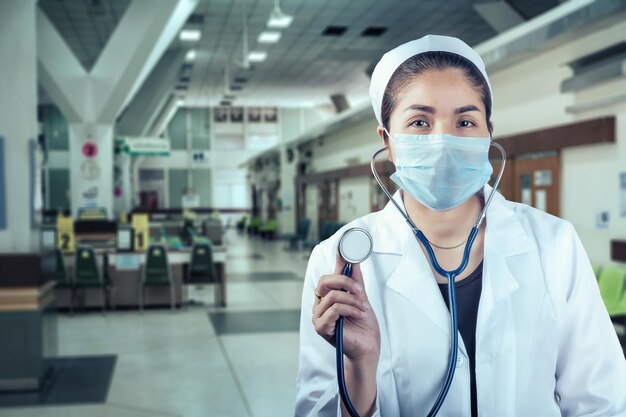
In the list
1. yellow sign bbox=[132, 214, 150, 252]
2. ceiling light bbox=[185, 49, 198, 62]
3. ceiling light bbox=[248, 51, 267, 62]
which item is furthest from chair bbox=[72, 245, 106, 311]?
ceiling light bbox=[248, 51, 267, 62]

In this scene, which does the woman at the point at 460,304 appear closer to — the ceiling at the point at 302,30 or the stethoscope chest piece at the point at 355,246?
the stethoscope chest piece at the point at 355,246

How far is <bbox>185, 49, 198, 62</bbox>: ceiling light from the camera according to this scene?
16.2m

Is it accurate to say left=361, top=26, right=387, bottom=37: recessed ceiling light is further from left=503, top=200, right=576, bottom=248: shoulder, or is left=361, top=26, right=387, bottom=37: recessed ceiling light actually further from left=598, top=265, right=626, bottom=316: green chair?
left=503, top=200, right=576, bottom=248: shoulder

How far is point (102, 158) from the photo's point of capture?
1228cm

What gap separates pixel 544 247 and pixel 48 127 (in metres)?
31.2

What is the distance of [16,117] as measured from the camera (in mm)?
5504

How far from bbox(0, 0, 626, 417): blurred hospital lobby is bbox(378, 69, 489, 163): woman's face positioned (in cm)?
371

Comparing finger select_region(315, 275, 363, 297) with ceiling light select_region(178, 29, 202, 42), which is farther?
ceiling light select_region(178, 29, 202, 42)

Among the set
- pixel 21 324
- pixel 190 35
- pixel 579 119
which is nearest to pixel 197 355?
pixel 21 324

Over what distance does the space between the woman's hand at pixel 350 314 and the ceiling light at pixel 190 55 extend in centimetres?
1558

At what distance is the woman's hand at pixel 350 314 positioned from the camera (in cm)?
117

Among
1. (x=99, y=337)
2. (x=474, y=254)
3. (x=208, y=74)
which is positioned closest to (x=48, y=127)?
(x=208, y=74)

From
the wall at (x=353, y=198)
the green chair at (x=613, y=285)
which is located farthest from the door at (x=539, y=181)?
the wall at (x=353, y=198)

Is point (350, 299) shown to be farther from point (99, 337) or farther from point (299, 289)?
point (299, 289)
